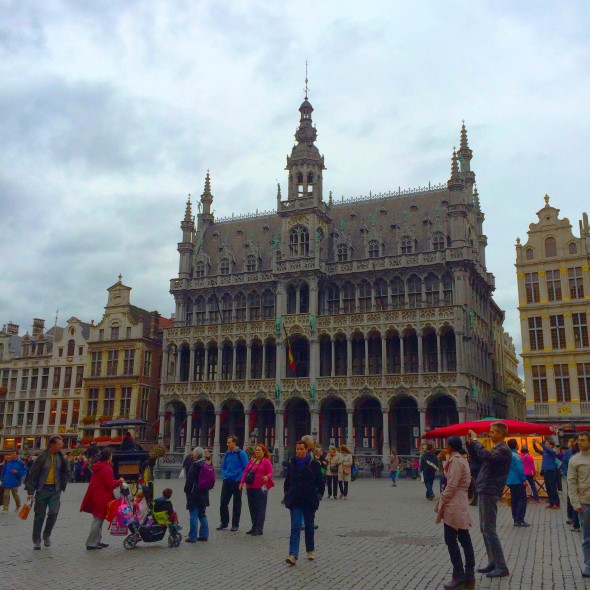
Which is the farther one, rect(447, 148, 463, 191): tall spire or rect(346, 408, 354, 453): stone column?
rect(447, 148, 463, 191): tall spire

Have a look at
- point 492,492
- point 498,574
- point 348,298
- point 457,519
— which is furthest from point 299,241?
point 457,519

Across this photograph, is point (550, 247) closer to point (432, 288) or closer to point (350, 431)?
point (432, 288)

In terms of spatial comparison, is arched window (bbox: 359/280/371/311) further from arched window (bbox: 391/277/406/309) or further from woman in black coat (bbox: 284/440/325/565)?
woman in black coat (bbox: 284/440/325/565)

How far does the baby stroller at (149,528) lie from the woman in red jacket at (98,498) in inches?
23.4

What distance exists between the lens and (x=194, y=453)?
14.6m

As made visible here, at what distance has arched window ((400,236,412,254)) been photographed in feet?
171

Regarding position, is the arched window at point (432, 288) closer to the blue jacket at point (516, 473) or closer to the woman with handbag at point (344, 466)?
the woman with handbag at point (344, 466)

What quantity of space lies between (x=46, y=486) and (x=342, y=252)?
141 feet

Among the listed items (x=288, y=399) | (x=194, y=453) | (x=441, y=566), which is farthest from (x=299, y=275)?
(x=441, y=566)

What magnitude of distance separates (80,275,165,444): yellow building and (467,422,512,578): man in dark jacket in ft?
171

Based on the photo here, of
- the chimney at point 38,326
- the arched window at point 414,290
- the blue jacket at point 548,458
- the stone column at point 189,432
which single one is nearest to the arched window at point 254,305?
the stone column at point 189,432

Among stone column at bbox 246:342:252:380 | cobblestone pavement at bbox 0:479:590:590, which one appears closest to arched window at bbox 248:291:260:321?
stone column at bbox 246:342:252:380

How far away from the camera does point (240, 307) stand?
57406 mm

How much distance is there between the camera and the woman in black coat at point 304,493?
37.9 feet
